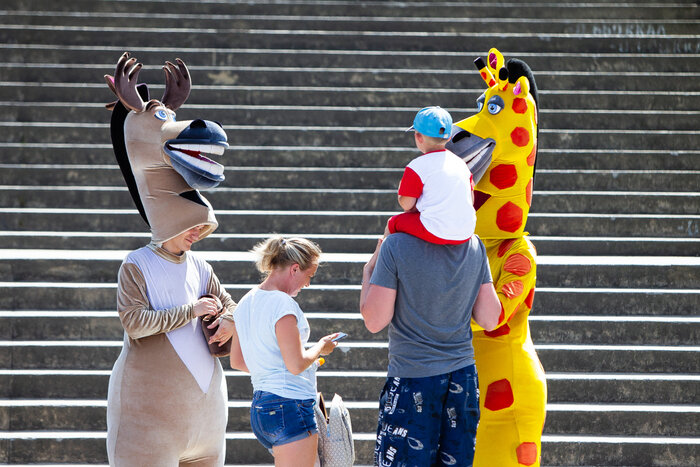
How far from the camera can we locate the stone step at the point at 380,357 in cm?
513

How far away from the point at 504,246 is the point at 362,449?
184 cm

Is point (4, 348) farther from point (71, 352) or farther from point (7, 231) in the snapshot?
point (7, 231)

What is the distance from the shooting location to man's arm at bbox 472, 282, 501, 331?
9.97ft

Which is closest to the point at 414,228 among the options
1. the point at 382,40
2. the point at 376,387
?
the point at 376,387

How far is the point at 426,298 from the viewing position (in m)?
2.89

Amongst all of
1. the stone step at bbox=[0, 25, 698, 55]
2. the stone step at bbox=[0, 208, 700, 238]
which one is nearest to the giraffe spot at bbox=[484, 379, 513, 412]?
the stone step at bbox=[0, 208, 700, 238]

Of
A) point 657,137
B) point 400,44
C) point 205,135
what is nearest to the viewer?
point 205,135

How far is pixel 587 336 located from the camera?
17.6ft

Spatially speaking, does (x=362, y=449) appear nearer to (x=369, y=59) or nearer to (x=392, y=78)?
(x=392, y=78)

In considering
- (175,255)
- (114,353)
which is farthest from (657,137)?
(175,255)

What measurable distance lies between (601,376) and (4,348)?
142 inches

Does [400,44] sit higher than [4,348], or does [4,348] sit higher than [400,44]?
[400,44]

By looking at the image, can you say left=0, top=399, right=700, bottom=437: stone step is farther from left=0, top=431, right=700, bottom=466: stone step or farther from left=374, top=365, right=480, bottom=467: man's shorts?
left=374, top=365, right=480, bottom=467: man's shorts

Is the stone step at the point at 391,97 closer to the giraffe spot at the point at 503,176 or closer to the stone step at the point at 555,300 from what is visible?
the stone step at the point at 555,300
